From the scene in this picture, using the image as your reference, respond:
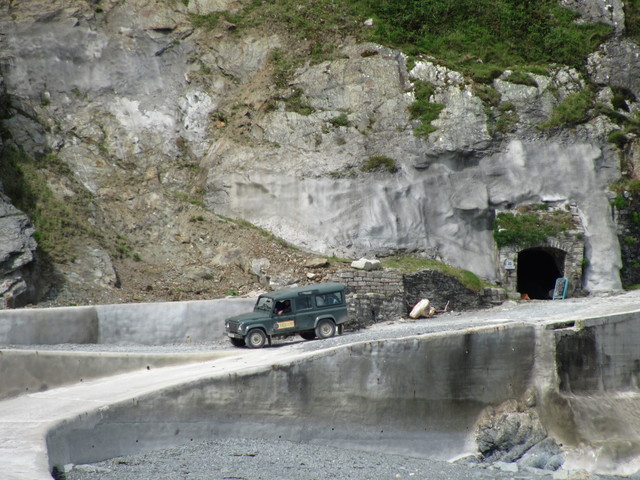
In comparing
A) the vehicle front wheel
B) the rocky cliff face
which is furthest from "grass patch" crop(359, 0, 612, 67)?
the vehicle front wheel

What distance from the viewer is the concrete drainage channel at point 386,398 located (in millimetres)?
10945

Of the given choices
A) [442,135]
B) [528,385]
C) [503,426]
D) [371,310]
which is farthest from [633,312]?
[442,135]

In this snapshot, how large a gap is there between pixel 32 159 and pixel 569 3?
22.4 meters

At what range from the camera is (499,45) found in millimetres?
27375

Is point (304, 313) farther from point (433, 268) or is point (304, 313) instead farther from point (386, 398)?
point (433, 268)

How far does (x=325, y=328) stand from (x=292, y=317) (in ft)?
2.93

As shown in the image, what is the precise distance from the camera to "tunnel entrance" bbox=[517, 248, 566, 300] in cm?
2553

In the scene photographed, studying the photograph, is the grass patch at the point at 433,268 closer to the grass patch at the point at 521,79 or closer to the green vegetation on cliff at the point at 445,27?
the grass patch at the point at 521,79

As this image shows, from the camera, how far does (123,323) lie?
16.2 m

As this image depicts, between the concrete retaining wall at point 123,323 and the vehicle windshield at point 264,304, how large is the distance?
51.1 inches

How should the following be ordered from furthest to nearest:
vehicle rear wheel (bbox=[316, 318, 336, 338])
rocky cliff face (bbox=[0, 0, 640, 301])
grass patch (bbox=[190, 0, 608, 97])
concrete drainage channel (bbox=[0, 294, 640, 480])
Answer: grass patch (bbox=[190, 0, 608, 97])
rocky cliff face (bbox=[0, 0, 640, 301])
vehicle rear wheel (bbox=[316, 318, 336, 338])
concrete drainage channel (bbox=[0, 294, 640, 480])

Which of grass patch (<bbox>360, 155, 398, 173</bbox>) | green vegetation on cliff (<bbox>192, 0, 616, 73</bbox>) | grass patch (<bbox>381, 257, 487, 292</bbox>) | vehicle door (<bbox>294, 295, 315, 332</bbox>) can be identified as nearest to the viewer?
vehicle door (<bbox>294, 295, 315, 332</bbox>)

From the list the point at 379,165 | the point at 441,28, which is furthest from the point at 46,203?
the point at 441,28

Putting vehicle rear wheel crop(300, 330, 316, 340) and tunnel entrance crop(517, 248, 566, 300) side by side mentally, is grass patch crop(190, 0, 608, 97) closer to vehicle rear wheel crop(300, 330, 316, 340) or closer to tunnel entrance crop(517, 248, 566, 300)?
tunnel entrance crop(517, 248, 566, 300)
